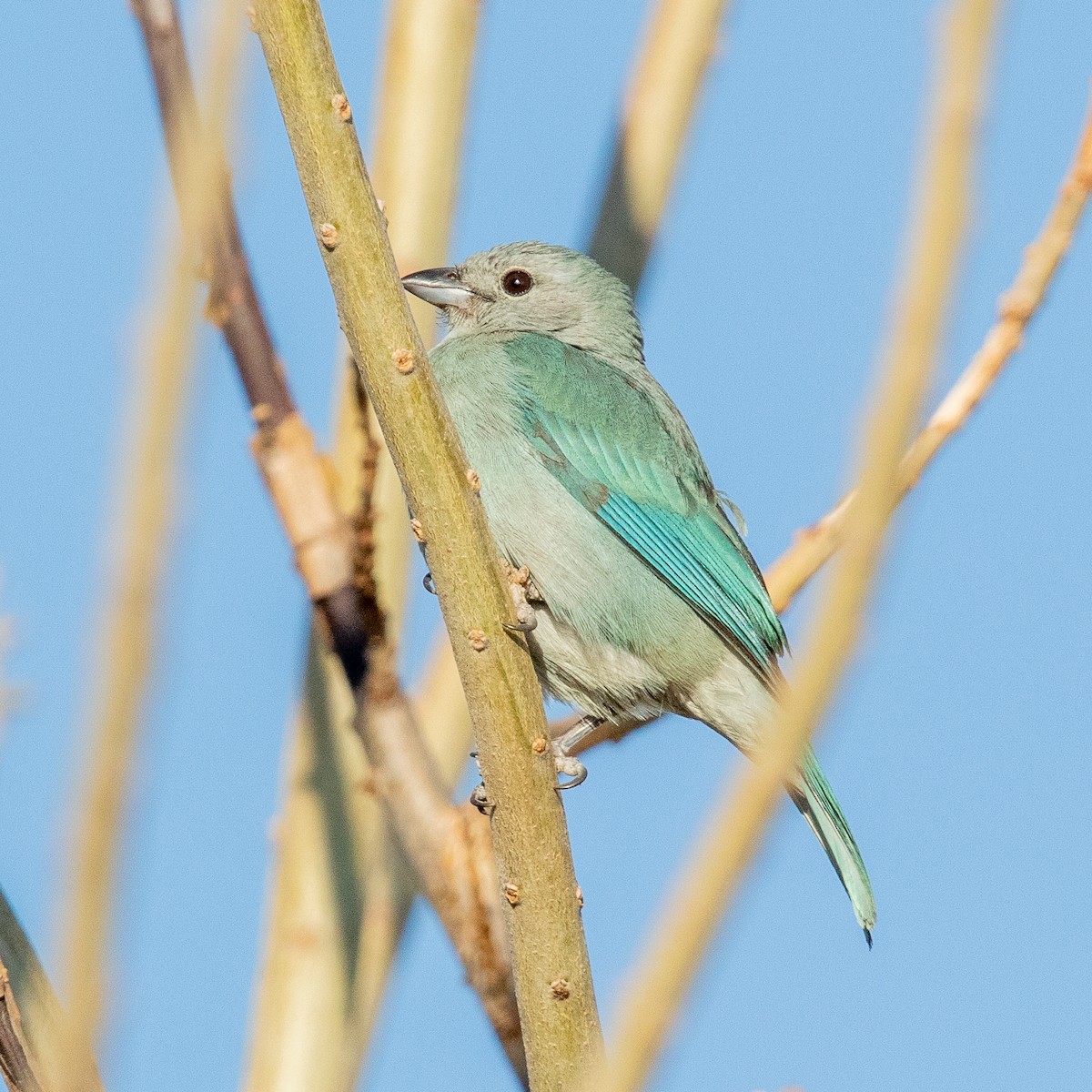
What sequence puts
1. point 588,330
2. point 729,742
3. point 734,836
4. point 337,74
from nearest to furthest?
point 734,836, point 337,74, point 729,742, point 588,330

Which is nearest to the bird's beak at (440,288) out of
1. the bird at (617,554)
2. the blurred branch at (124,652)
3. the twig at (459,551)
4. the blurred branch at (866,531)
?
the bird at (617,554)

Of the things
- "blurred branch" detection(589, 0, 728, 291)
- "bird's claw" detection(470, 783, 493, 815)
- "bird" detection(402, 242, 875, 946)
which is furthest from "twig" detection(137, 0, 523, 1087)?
"blurred branch" detection(589, 0, 728, 291)

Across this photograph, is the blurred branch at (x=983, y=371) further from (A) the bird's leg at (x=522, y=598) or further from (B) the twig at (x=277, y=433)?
(B) the twig at (x=277, y=433)

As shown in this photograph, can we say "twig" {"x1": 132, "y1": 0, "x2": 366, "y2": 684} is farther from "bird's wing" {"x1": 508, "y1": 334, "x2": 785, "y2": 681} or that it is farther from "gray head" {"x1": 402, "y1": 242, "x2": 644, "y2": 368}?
"gray head" {"x1": 402, "y1": 242, "x2": 644, "y2": 368}

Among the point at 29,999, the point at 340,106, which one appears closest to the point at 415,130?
the point at 340,106

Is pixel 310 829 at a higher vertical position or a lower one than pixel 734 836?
lower

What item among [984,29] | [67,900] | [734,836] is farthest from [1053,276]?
[67,900]

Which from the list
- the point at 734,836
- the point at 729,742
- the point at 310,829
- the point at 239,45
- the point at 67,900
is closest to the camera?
the point at 734,836

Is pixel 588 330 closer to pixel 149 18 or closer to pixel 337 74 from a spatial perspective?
pixel 149 18
